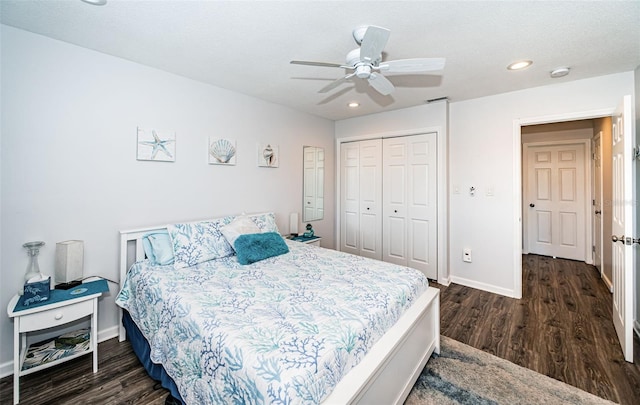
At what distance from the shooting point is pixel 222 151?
311cm

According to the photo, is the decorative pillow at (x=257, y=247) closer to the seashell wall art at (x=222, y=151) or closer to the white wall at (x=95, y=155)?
the white wall at (x=95, y=155)

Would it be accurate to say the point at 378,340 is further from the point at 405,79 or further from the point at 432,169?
the point at 432,169

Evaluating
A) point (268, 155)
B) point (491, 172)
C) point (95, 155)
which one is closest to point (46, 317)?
point (95, 155)

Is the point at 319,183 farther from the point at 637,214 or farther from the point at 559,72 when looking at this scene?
the point at 637,214

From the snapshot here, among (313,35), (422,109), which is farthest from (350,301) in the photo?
(422,109)

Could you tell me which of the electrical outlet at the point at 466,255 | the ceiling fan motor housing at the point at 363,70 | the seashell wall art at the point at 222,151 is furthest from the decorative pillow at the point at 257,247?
the electrical outlet at the point at 466,255

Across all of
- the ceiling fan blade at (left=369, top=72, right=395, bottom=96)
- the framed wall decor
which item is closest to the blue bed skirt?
the framed wall decor

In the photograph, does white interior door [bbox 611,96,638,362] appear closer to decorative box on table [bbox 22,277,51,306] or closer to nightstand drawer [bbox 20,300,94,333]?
nightstand drawer [bbox 20,300,94,333]

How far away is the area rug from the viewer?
1722 mm

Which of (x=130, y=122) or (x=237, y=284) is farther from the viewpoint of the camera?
(x=130, y=122)

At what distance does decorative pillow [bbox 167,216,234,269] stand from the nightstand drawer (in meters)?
0.63

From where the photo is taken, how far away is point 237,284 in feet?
6.29

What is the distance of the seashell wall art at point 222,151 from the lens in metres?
3.02

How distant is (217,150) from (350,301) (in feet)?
7.53
